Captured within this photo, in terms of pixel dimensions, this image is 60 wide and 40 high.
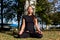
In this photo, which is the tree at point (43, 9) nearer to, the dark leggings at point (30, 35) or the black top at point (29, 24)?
the black top at point (29, 24)

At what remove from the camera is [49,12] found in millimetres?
20656

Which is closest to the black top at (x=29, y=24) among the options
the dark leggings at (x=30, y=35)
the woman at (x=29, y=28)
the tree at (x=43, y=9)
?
the woman at (x=29, y=28)

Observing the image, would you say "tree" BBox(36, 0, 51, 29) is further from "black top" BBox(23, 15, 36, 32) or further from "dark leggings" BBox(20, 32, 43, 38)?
"dark leggings" BBox(20, 32, 43, 38)

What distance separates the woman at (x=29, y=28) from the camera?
25.4 feet

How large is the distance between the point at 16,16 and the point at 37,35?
11.9 meters

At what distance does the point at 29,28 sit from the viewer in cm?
783

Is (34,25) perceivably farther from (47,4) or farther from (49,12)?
(49,12)

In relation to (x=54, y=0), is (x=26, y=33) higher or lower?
lower

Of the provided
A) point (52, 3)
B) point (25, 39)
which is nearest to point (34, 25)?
point (25, 39)

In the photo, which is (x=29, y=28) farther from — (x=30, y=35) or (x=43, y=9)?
(x=43, y=9)

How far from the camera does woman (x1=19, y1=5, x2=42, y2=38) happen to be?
774cm

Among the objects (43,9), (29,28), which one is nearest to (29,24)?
(29,28)

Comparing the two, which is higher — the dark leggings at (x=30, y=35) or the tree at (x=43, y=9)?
the tree at (x=43, y=9)

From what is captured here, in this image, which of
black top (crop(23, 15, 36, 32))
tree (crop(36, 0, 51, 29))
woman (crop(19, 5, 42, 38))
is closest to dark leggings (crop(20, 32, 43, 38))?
woman (crop(19, 5, 42, 38))
